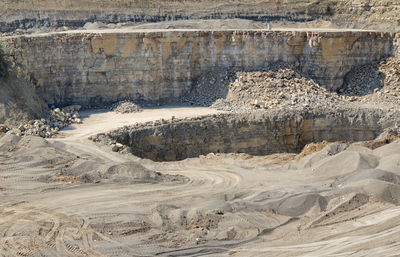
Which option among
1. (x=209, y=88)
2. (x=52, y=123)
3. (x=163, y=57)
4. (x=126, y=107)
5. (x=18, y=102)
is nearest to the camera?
(x=18, y=102)

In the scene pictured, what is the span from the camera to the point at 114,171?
854 inches

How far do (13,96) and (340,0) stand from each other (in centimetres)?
2813

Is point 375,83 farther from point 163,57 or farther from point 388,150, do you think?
point 163,57

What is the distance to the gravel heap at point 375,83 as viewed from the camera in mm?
33781

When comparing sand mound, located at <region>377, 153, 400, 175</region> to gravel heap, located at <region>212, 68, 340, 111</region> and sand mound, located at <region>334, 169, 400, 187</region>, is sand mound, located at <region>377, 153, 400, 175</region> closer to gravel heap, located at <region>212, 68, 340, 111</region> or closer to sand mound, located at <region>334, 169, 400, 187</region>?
sand mound, located at <region>334, 169, 400, 187</region>

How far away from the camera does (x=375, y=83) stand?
34688mm

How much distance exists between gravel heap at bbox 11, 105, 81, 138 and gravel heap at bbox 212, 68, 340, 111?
310 inches

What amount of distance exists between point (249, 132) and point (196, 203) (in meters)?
12.1

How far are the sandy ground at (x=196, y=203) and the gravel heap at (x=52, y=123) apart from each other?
7.18 feet

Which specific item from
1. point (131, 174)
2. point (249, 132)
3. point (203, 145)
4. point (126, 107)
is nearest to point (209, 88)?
point (249, 132)

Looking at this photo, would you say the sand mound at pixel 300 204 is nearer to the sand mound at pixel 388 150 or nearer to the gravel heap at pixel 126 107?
the sand mound at pixel 388 150

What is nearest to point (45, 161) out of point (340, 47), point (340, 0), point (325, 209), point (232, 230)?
point (232, 230)

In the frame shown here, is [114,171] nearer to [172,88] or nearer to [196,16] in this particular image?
[172,88]

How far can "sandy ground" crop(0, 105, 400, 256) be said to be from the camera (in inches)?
647
